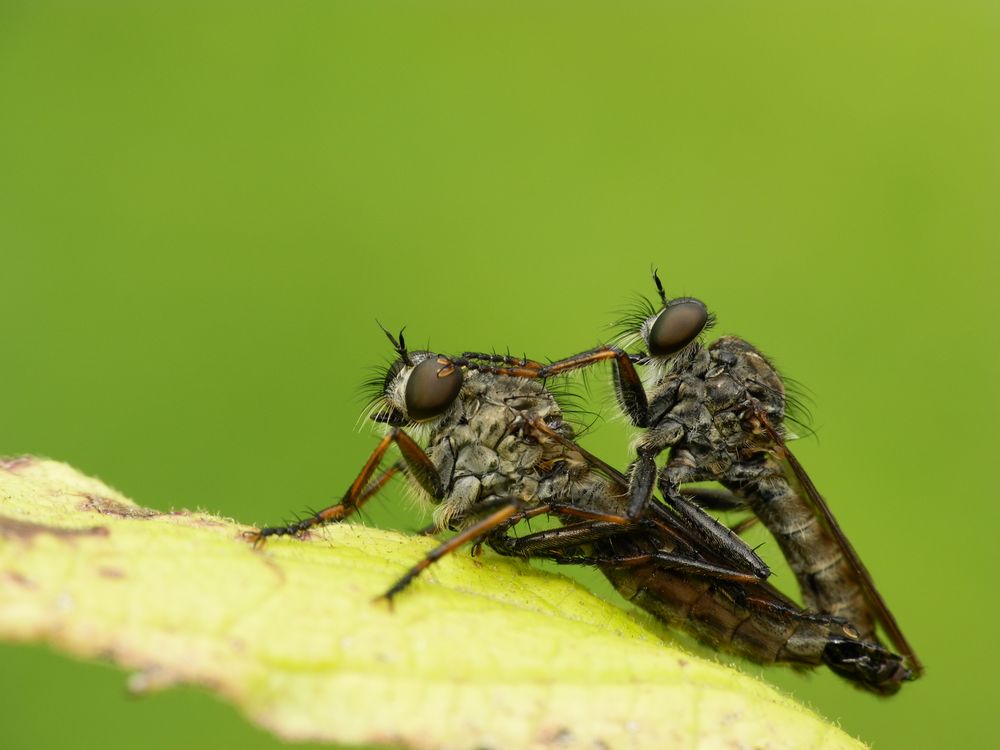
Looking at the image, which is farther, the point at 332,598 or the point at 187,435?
the point at 187,435

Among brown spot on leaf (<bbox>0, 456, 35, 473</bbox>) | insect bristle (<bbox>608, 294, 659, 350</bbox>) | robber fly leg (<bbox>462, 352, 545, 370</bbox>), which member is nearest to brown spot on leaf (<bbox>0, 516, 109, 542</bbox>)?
brown spot on leaf (<bbox>0, 456, 35, 473</bbox>)

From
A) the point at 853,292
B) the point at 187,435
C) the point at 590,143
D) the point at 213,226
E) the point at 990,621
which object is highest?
the point at 590,143

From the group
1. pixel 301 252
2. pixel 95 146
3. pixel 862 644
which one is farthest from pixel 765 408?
pixel 95 146

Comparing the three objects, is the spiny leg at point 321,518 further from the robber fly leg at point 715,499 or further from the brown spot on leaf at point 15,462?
the robber fly leg at point 715,499

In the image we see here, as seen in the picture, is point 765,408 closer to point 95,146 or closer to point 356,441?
point 356,441

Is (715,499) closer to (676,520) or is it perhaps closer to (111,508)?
(676,520)

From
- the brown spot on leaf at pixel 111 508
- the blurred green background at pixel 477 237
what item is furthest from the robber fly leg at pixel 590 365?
the blurred green background at pixel 477 237

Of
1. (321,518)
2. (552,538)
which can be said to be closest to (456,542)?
(321,518)
